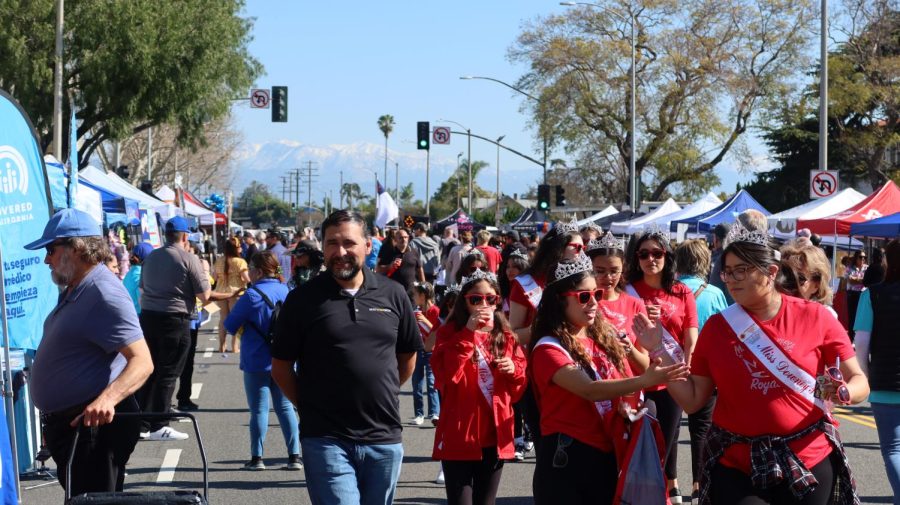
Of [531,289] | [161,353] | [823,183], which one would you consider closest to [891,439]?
[531,289]

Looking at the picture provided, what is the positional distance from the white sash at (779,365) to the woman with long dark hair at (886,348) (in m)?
2.01

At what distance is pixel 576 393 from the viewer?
4.91m

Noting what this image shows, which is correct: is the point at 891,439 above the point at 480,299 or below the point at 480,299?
below

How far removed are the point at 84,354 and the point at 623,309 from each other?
286cm

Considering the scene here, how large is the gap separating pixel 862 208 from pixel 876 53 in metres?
25.7

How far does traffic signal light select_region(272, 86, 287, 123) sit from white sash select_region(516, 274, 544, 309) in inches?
1054

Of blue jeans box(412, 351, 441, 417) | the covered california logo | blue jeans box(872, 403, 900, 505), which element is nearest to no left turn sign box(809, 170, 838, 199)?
blue jeans box(412, 351, 441, 417)

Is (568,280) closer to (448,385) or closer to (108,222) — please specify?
(448,385)

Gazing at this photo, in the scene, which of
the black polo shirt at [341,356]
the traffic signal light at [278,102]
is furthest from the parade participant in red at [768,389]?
the traffic signal light at [278,102]

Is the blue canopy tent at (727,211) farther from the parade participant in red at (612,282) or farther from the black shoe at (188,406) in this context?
the parade participant in red at (612,282)

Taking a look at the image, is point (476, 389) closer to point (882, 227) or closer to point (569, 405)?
point (569, 405)

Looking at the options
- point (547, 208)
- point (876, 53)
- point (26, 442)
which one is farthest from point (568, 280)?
point (876, 53)

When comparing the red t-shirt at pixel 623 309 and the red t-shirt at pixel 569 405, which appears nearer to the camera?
the red t-shirt at pixel 569 405

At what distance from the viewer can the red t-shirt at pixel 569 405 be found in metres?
4.96
